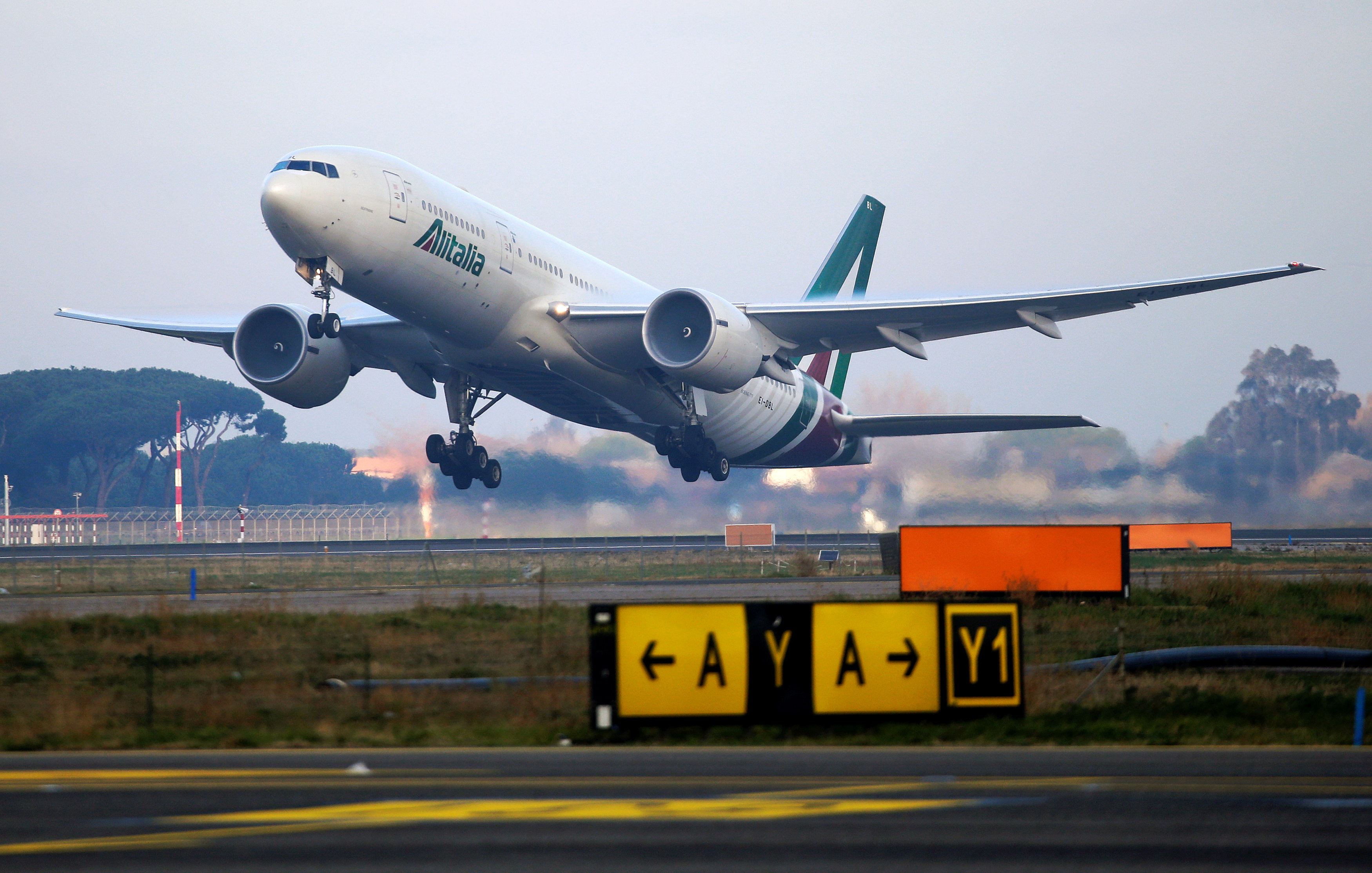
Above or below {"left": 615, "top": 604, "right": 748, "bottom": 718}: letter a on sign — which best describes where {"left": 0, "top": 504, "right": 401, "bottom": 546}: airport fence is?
above

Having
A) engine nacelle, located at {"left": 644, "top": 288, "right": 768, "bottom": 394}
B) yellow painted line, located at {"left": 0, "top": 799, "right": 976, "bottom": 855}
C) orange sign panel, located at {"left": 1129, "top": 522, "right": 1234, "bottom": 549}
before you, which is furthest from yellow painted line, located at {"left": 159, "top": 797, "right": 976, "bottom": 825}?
orange sign panel, located at {"left": 1129, "top": 522, "right": 1234, "bottom": 549}

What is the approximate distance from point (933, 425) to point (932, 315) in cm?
894

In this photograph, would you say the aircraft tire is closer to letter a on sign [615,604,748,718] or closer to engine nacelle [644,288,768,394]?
engine nacelle [644,288,768,394]

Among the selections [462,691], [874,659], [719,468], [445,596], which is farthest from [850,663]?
[719,468]

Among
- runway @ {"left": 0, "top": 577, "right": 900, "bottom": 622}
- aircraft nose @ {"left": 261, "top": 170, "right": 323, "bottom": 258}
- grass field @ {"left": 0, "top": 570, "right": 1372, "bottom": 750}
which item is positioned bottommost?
grass field @ {"left": 0, "top": 570, "right": 1372, "bottom": 750}

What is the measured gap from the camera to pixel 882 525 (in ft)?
136

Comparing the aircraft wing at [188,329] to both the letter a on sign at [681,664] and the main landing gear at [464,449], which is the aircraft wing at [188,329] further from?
the letter a on sign at [681,664]

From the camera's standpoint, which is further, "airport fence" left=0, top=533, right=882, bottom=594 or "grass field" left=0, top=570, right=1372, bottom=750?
"airport fence" left=0, top=533, right=882, bottom=594

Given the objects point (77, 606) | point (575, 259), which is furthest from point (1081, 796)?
point (575, 259)

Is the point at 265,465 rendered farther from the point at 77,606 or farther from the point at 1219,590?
the point at 1219,590

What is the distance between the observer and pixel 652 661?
13117 millimetres

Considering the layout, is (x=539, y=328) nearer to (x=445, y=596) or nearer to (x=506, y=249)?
(x=506, y=249)

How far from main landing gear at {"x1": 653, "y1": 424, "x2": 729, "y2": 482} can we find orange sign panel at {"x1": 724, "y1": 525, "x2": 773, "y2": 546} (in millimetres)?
8595

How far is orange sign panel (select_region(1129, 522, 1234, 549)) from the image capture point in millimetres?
47731
